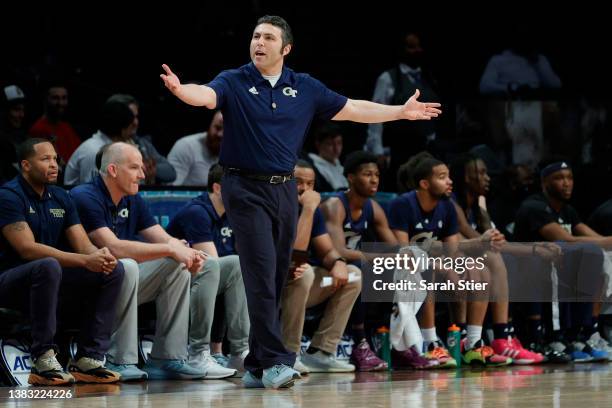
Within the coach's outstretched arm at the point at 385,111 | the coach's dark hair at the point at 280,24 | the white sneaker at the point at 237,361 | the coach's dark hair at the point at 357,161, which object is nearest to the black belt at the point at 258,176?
the coach's outstretched arm at the point at 385,111

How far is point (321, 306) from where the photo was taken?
28.4ft

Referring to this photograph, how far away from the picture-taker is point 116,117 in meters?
8.80

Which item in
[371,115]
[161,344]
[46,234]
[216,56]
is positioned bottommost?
[161,344]

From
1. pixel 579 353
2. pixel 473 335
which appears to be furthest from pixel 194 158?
pixel 579 353

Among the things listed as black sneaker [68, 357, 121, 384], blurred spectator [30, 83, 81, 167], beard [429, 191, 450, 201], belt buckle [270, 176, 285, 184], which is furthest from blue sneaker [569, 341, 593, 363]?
blurred spectator [30, 83, 81, 167]

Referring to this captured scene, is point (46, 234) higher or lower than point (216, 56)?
lower

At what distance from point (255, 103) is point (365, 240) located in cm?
258

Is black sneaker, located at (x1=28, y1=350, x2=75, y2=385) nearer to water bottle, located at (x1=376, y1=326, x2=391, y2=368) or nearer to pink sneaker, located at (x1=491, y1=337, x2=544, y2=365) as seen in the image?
water bottle, located at (x1=376, y1=326, x2=391, y2=368)

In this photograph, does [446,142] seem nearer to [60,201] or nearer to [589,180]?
[589,180]

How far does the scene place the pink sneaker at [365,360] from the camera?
8.53m

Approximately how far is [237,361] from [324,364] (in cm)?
70

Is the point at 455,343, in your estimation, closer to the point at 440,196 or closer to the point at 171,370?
the point at 440,196

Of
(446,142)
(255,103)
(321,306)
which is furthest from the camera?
(446,142)

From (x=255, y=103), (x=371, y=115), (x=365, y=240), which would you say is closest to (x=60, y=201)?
(x=255, y=103)
